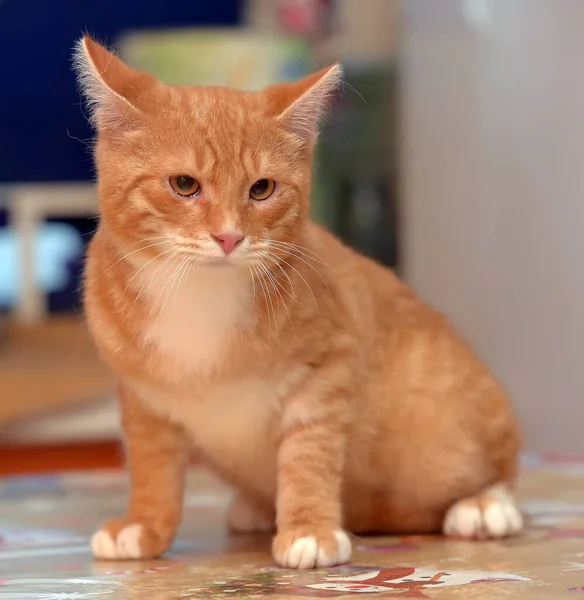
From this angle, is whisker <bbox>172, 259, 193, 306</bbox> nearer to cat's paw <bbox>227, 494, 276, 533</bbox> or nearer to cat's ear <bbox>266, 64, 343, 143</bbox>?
cat's ear <bbox>266, 64, 343, 143</bbox>

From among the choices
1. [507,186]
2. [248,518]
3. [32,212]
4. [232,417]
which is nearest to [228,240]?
[232,417]

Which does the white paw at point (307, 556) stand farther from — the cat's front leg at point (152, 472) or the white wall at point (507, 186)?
the white wall at point (507, 186)

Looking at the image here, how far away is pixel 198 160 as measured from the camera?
1324 millimetres

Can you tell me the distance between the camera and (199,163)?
132 cm

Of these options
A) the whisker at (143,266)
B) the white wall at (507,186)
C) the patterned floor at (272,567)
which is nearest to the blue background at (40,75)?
the white wall at (507,186)

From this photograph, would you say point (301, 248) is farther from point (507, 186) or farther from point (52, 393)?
point (52, 393)

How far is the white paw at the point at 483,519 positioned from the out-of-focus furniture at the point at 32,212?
239 centimetres

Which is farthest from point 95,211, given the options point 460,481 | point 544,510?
point 544,510

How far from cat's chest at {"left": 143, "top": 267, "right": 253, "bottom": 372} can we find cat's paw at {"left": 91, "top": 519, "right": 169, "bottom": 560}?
256 millimetres

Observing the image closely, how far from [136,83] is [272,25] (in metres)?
2.42

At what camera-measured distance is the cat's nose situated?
1.29m

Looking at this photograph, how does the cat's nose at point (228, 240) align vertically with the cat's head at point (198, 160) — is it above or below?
below

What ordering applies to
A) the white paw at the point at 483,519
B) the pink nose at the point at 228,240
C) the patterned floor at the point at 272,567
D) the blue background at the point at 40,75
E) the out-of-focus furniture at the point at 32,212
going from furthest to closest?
the blue background at the point at 40,75 < the out-of-focus furniture at the point at 32,212 < the white paw at the point at 483,519 < the pink nose at the point at 228,240 < the patterned floor at the point at 272,567

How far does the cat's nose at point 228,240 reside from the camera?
50.6 inches
